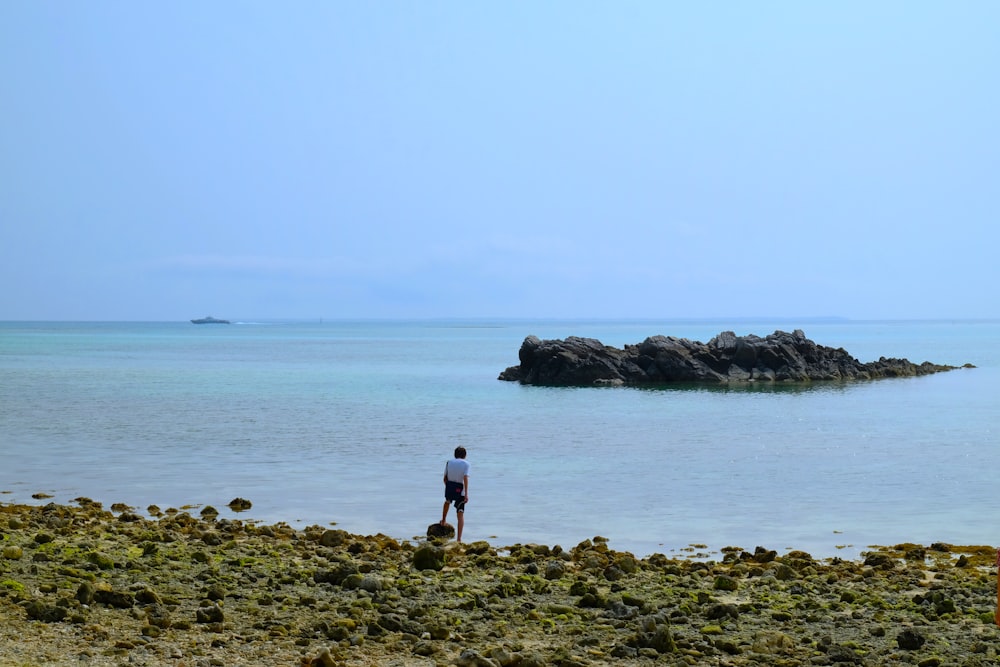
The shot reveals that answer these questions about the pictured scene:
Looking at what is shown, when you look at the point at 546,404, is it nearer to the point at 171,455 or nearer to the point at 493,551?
the point at 171,455

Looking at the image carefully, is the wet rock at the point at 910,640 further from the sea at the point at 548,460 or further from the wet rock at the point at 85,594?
the wet rock at the point at 85,594

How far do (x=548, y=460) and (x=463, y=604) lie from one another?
60.9ft

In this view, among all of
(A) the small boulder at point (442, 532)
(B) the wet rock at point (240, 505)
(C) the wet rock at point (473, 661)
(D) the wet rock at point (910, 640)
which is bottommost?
(B) the wet rock at point (240, 505)

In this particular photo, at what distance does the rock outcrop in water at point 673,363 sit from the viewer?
237ft

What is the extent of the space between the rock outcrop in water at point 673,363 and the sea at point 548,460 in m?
7.99

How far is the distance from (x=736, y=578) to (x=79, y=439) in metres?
27.2

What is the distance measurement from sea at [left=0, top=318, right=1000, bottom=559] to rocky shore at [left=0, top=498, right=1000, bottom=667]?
2.49 metres

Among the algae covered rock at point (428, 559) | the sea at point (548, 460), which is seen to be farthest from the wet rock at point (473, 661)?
the sea at point (548, 460)

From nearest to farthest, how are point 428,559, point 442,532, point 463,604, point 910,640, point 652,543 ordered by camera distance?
point 910,640
point 463,604
point 428,559
point 652,543
point 442,532

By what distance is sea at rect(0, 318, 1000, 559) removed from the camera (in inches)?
843

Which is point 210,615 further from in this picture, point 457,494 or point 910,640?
point 457,494

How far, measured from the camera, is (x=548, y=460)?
31.7 m

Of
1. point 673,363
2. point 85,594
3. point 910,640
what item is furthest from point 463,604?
point 673,363

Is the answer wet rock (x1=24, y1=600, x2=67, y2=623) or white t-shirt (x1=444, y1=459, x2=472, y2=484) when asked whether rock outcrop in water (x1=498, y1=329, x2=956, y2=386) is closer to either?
white t-shirt (x1=444, y1=459, x2=472, y2=484)
